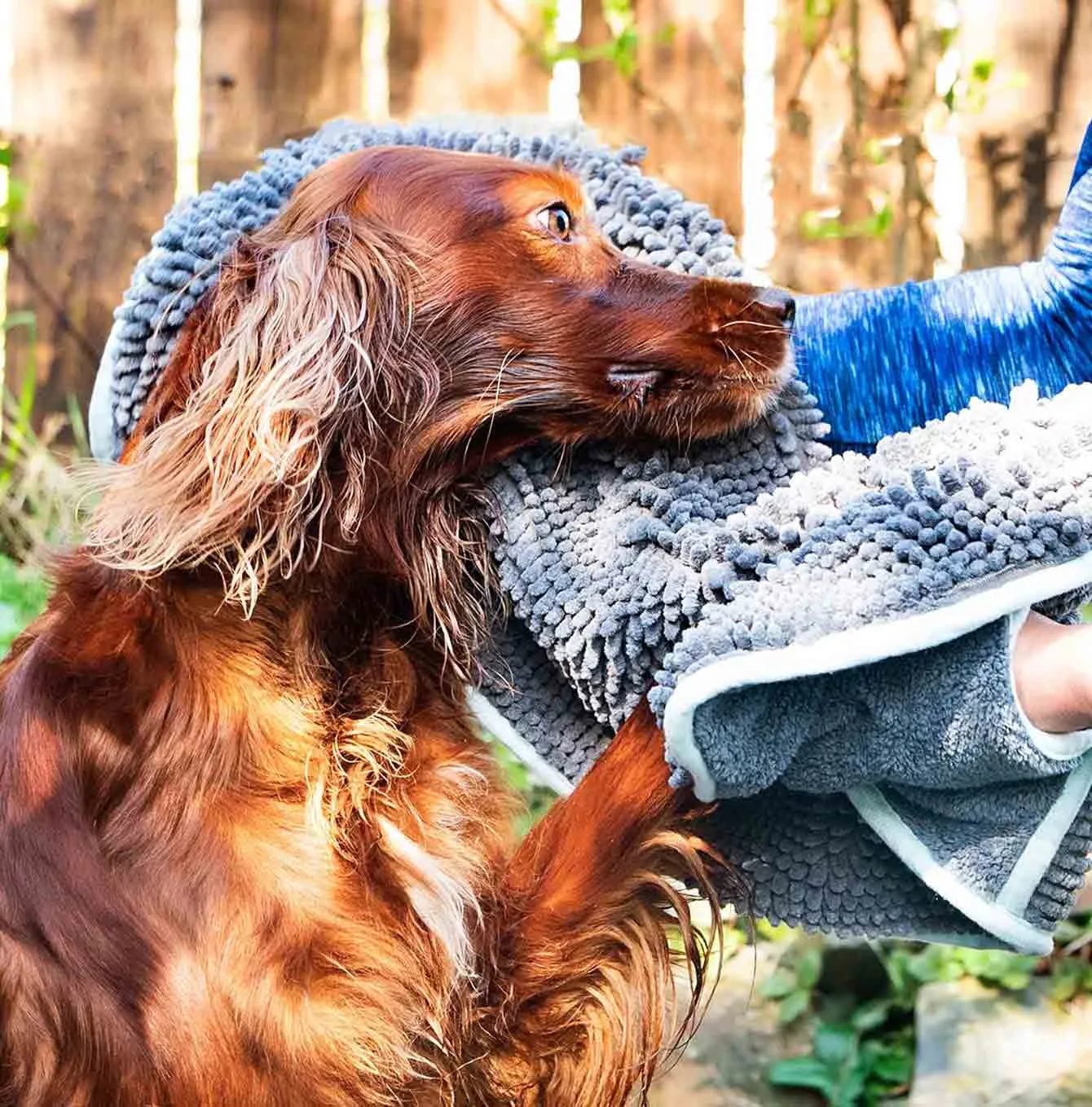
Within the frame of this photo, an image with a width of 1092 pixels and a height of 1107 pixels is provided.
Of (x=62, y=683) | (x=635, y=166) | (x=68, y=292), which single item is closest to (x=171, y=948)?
(x=62, y=683)

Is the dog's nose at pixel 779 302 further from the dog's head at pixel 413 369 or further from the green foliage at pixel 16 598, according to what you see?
the green foliage at pixel 16 598

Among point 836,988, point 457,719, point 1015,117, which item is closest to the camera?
point 457,719

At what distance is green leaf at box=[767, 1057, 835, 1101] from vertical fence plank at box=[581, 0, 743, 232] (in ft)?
8.04

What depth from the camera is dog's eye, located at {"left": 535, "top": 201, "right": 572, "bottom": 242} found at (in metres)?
1.91

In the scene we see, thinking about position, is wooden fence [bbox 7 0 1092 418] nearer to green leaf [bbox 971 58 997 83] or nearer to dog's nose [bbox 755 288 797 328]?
green leaf [bbox 971 58 997 83]

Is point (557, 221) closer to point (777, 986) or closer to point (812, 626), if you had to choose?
point (812, 626)

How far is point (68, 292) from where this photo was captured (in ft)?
14.7

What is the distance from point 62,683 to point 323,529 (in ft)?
1.18

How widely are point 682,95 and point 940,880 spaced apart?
10.7 feet

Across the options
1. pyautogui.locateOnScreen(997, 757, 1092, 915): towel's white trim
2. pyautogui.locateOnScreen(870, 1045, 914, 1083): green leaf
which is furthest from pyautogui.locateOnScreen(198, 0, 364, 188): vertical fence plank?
pyautogui.locateOnScreen(997, 757, 1092, 915): towel's white trim

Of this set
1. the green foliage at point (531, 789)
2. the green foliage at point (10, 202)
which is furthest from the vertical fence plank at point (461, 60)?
the green foliage at point (531, 789)

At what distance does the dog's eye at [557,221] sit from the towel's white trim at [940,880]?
2.55 feet

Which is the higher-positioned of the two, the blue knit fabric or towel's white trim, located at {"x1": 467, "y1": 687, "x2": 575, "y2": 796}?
the blue knit fabric

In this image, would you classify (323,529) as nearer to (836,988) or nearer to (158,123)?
(836,988)
